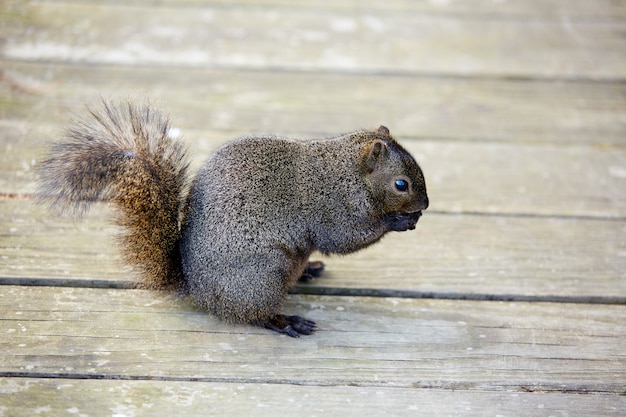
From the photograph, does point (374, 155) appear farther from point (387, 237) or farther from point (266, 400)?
point (266, 400)

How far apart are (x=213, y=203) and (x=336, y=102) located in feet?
4.60

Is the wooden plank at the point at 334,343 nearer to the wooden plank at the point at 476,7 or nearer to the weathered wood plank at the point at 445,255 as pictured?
the weathered wood plank at the point at 445,255

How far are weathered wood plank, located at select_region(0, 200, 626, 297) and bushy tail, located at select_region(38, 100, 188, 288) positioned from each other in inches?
6.4

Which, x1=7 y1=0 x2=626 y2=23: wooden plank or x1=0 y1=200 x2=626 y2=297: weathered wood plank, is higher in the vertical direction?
x1=7 y1=0 x2=626 y2=23: wooden plank

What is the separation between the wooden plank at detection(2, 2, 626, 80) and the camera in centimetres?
357

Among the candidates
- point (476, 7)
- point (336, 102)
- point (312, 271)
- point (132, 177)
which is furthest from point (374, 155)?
point (476, 7)

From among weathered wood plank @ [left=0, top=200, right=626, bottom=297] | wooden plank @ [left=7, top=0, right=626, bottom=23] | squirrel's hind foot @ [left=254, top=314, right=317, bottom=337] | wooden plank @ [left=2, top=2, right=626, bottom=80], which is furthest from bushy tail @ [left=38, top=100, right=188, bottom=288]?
wooden plank @ [left=7, top=0, right=626, bottom=23]

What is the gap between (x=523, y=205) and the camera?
2.79 m

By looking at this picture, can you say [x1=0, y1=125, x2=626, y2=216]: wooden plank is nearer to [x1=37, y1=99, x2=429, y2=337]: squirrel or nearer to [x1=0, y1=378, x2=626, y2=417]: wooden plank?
[x1=37, y1=99, x2=429, y2=337]: squirrel

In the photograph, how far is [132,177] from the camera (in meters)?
2.03

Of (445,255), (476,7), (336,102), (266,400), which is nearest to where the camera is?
(266,400)

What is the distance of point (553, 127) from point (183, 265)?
1897mm

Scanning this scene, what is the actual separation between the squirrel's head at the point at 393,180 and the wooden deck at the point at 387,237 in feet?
0.84

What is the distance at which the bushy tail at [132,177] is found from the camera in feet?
6.60
